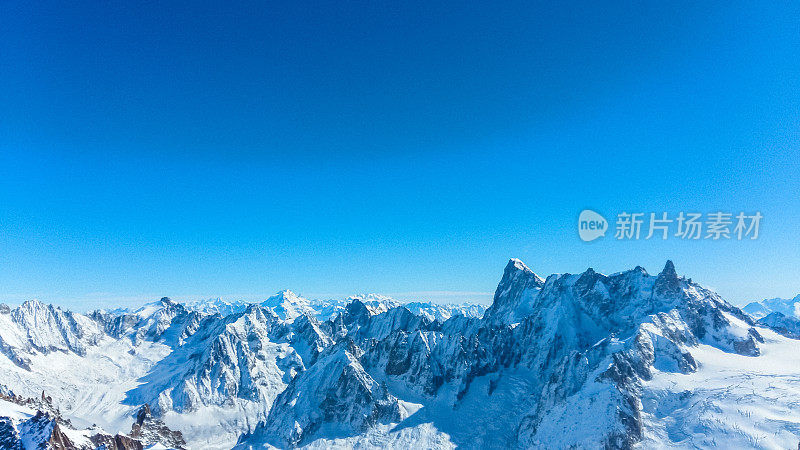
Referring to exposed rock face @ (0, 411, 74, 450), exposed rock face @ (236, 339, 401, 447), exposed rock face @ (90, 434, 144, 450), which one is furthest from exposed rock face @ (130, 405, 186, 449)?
exposed rock face @ (236, 339, 401, 447)

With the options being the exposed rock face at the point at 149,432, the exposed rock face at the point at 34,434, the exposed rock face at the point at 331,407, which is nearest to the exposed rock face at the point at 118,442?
the exposed rock face at the point at 34,434

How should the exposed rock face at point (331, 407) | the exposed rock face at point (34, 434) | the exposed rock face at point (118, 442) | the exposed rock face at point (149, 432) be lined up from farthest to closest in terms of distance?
the exposed rock face at point (331, 407) < the exposed rock face at point (149, 432) < the exposed rock face at point (118, 442) < the exposed rock face at point (34, 434)

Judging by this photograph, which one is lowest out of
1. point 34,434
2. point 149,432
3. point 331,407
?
point 331,407

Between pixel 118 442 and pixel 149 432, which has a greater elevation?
pixel 118 442

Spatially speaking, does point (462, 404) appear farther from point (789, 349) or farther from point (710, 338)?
point (789, 349)

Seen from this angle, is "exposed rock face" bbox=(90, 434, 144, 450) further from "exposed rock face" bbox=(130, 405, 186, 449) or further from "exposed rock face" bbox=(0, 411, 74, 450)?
"exposed rock face" bbox=(130, 405, 186, 449)

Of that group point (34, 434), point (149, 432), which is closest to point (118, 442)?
point (34, 434)

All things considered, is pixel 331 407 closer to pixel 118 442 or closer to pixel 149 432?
pixel 149 432

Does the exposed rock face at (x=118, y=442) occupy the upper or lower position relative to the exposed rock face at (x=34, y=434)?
lower

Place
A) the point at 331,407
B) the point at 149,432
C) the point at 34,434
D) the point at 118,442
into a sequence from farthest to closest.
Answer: the point at 331,407 → the point at 149,432 → the point at 118,442 → the point at 34,434

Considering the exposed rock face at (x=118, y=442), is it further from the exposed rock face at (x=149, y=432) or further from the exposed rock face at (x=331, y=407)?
the exposed rock face at (x=331, y=407)
